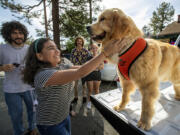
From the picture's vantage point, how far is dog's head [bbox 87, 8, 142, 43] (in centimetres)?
158

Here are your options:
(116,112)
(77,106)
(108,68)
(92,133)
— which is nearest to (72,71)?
(116,112)

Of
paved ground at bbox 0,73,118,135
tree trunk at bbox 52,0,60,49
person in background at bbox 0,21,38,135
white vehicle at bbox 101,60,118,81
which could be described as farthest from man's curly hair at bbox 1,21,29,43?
tree trunk at bbox 52,0,60,49

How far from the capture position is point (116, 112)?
192 cm

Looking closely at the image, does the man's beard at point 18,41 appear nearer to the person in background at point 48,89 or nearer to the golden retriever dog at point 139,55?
the person in background at point 48,89

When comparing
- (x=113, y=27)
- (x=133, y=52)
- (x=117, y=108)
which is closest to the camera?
(x=133, y=52)

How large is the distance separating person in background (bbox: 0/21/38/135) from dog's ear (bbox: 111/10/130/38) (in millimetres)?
1892

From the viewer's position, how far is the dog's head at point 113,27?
5.18 ft

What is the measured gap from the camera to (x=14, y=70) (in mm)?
2148

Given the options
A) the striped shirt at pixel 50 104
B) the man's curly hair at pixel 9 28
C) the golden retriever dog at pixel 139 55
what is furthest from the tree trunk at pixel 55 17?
the striped shirt at pixel 50 104

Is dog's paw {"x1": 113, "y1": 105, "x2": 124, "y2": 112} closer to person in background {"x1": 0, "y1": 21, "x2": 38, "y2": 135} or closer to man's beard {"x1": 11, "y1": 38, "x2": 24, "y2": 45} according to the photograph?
person in background {"x1": 0, "y1": 21, "x2": 38, "y2": 135}

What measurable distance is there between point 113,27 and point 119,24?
99mm

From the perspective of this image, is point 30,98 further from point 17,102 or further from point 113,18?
point 113,18

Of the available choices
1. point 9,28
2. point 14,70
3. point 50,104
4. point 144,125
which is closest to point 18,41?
point 9,28

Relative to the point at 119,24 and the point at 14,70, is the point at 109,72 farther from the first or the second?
the point at 14,70
